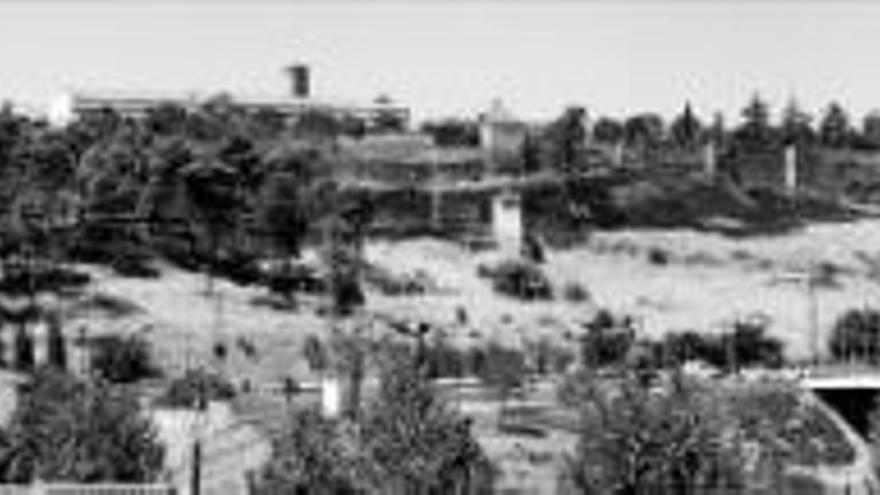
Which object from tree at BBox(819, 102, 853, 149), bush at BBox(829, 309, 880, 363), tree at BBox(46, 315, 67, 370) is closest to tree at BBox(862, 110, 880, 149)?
tree at BBox(819, 102, 853, 149)

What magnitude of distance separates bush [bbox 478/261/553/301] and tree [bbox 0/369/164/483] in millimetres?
57244

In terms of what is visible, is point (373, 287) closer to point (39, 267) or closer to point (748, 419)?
point (39, 267)

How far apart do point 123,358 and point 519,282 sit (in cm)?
3294

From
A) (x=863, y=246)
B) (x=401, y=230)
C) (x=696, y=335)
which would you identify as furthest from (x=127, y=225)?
(x=863, y=246)

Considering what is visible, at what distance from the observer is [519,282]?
12925cm

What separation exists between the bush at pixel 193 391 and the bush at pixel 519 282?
35309 millimetres

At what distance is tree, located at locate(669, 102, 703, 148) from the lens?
572 feet

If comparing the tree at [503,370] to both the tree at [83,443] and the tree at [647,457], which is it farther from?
the tree at [83,443]

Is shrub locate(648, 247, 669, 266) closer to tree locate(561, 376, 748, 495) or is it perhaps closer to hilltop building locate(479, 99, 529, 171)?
hilltop building locate(479, 99, 529, 171)

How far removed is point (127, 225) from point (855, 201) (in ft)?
211

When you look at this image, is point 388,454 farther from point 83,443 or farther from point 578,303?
point 578,303

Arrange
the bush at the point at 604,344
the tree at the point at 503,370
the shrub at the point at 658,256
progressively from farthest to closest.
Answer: the shrub at the point at 658,256, the bush at the point at 604,344, the tree at the point at 503,370

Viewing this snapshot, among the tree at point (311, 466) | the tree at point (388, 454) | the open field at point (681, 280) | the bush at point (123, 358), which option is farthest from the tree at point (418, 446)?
the open field at point (681, 280)

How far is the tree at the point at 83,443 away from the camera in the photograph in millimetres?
64062
